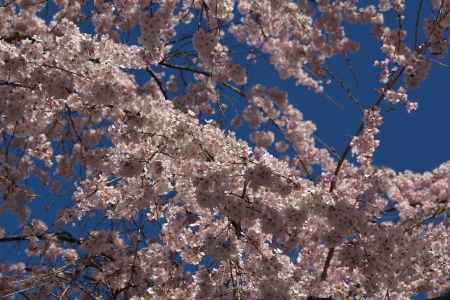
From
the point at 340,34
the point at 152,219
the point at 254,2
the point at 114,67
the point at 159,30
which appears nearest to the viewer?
the point at 114,67

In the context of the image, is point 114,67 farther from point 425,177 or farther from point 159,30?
point 425,177

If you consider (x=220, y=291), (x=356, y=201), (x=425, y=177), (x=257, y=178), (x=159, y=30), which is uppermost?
(x=425, y=177)

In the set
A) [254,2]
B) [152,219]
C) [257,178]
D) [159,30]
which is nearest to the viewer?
[257,178]

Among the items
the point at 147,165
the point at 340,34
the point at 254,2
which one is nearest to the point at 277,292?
the point at 147,165

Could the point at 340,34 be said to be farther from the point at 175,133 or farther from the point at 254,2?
the point at 175,133

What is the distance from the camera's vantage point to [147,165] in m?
4.88

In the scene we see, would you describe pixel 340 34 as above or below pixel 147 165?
above

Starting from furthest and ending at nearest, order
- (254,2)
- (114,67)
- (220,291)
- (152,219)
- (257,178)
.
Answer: (254,2) → (152,219) → (220,291) → (114,67) → (257,178)

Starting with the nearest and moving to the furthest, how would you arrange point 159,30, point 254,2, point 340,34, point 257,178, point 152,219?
1. point 257,178
2. point 159,30
3. point 152,219
4. point 254,2
5. point 340,34

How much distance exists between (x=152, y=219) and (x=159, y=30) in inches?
77.5

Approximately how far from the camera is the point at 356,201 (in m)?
4.73

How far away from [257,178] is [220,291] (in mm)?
1296

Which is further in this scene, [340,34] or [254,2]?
Answer: [340,34]

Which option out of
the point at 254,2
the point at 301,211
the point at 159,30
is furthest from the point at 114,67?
the point at 254,2
